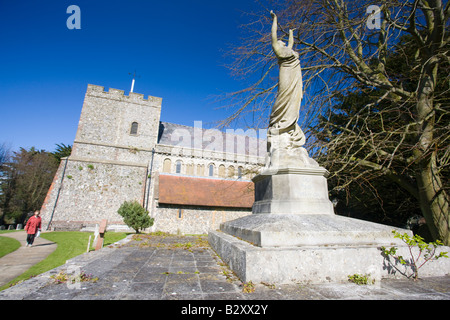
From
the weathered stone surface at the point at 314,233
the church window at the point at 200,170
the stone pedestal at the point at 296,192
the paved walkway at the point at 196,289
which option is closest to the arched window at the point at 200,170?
the church window at the point at 200,170

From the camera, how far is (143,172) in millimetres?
22891

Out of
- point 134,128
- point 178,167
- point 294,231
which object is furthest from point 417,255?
point 134,128

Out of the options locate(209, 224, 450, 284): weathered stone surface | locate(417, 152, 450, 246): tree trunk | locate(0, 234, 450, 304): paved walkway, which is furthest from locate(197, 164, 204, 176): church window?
locate(209, 224, 450, 284): weathered stone surface

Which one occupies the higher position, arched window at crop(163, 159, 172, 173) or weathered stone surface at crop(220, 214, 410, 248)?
arched window at crop(163, 159, 172, 173)

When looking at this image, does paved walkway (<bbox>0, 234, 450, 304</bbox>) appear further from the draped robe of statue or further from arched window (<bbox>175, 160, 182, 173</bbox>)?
arched window (<bbox>175, 160, 182, 173</bbox>)

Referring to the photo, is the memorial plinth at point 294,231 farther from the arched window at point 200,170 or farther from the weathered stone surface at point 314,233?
the arched window at point 200,170

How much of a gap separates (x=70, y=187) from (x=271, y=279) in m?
23.5

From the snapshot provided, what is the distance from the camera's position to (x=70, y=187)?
20.2 meters

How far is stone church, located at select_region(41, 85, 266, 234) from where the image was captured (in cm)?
1881

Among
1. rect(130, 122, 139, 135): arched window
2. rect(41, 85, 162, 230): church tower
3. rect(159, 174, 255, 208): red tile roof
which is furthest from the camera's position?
rect(130, 122, 139, 135): arched window

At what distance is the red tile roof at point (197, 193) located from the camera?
18.7 meters

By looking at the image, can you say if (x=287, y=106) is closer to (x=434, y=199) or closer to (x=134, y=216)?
(x=434, y=199)
